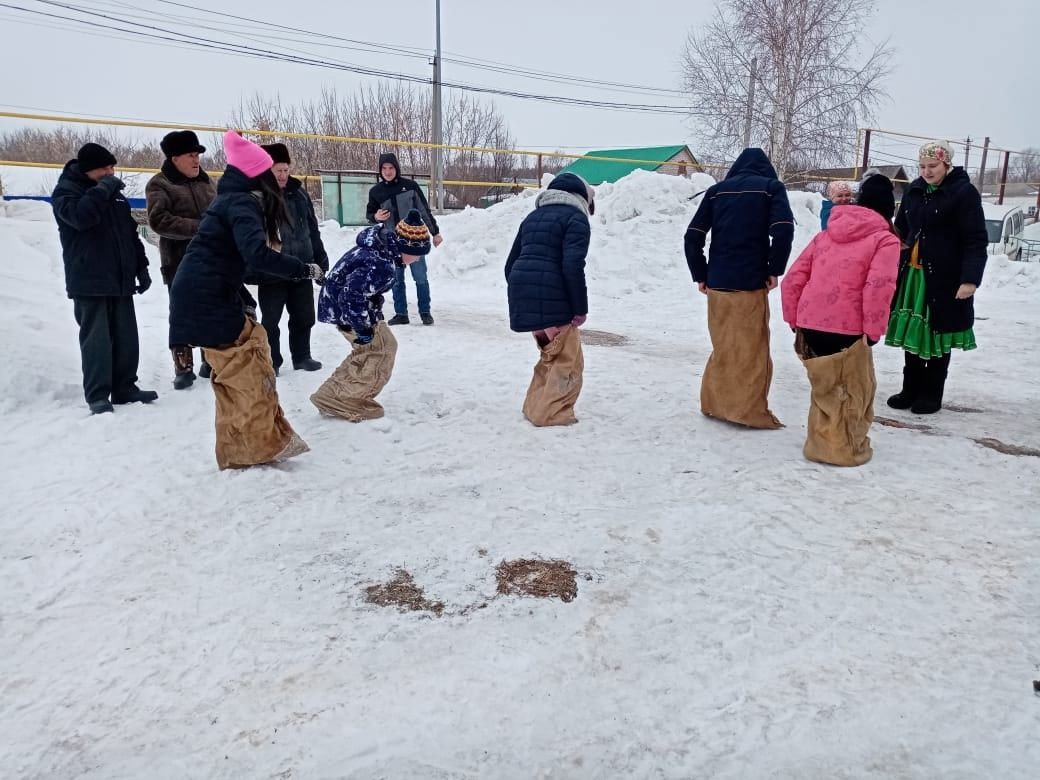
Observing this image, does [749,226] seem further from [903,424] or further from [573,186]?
[903,424]

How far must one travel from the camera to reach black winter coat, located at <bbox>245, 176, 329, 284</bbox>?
5926mm

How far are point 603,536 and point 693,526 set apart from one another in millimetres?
427

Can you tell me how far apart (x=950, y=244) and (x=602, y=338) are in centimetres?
353

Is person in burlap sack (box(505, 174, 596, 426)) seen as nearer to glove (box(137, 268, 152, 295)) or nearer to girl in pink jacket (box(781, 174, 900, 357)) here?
girl in pink jacket (box(781, 174, 900, 357))

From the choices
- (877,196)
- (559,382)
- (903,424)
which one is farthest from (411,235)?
Answer: (903,424)

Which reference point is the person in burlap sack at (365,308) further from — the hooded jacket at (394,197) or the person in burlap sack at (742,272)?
the hooded jacket at (394,197)

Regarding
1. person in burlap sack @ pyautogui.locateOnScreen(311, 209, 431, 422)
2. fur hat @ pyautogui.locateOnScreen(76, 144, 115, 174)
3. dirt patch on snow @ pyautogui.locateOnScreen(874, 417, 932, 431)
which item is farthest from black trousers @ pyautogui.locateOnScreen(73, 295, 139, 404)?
dirt patch on snow @ pyautogui.locateOnScreen(874, 417, 932, 431)

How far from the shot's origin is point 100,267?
15.8 feet

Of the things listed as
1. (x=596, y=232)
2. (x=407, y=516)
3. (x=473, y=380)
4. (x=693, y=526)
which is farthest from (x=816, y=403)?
(x=596, y=232)

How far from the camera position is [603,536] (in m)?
3.38

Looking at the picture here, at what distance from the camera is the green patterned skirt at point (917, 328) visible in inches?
194

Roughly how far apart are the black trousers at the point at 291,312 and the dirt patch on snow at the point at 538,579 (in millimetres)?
3485

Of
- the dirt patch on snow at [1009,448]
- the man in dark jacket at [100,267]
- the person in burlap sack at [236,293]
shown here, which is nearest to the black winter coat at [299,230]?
the man in dark jacket at [100,267]

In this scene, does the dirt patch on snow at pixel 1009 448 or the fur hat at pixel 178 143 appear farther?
the fur hat at pixel 178 143
